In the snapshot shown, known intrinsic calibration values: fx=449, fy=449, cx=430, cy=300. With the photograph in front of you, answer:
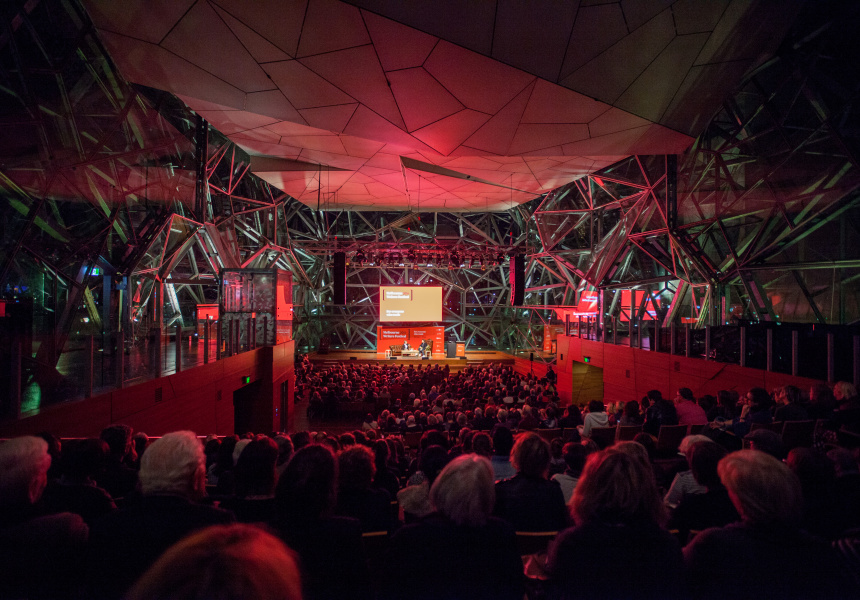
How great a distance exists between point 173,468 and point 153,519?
0.24 meters

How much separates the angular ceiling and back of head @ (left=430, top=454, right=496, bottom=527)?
6.64m

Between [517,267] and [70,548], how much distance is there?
56.1 feet

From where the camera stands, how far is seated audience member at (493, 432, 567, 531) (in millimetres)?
2693

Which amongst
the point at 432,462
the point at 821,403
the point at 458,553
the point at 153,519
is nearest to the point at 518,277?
the point at 821,403

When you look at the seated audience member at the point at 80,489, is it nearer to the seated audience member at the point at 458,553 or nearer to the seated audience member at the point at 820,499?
the seated audience member at the point at 458,553

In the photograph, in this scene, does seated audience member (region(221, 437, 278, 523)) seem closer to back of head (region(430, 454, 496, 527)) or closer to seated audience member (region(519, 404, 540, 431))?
back of head (region(430, 454, 496, 527))

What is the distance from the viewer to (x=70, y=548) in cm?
186

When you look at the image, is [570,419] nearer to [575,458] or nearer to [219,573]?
[575,458]

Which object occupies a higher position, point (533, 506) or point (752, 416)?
point (533, 506)

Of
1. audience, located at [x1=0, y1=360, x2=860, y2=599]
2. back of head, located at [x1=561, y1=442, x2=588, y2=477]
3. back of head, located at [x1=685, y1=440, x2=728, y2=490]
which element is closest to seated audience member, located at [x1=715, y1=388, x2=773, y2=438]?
back of head, located at [x1=561, y1=442, x2=588, y2=477]

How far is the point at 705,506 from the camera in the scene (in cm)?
256

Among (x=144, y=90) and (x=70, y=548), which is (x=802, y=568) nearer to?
(x=70, y=548)

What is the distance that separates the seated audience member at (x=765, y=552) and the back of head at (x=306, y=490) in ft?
4.98

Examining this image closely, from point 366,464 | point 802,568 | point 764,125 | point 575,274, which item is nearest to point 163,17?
point 366,464
